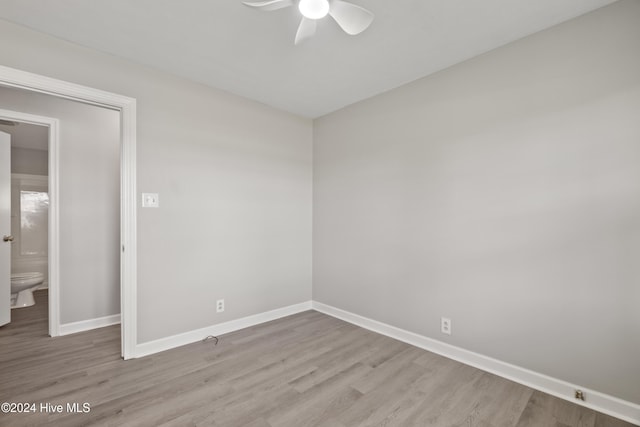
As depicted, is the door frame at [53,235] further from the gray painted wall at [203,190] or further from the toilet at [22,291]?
the toilet at [22,291]

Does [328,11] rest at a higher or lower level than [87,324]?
higher

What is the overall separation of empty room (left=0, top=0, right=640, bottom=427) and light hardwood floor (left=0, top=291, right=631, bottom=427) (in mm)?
19

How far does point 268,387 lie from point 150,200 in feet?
6.21

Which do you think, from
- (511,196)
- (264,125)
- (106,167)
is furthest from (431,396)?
(106,167)

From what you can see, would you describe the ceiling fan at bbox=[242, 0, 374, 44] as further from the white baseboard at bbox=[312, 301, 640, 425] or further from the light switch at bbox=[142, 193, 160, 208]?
the white baseboard at bbox=[312, 301, 640, 425]

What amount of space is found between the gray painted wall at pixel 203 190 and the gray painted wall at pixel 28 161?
426 centimetres

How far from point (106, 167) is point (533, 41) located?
4361mm

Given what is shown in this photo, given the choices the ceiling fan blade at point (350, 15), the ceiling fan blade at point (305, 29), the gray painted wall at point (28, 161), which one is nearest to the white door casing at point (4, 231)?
the gray painted wall at point (28, 161)

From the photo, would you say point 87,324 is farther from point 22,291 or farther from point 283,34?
point 283,34

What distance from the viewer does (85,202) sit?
316cm

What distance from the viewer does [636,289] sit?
1686mm

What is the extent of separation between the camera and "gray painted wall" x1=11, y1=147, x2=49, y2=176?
16.1 ft

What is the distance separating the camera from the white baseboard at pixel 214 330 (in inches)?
98.9

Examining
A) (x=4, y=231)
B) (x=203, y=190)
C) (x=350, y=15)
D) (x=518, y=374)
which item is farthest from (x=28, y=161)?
(x=518, y=374)
